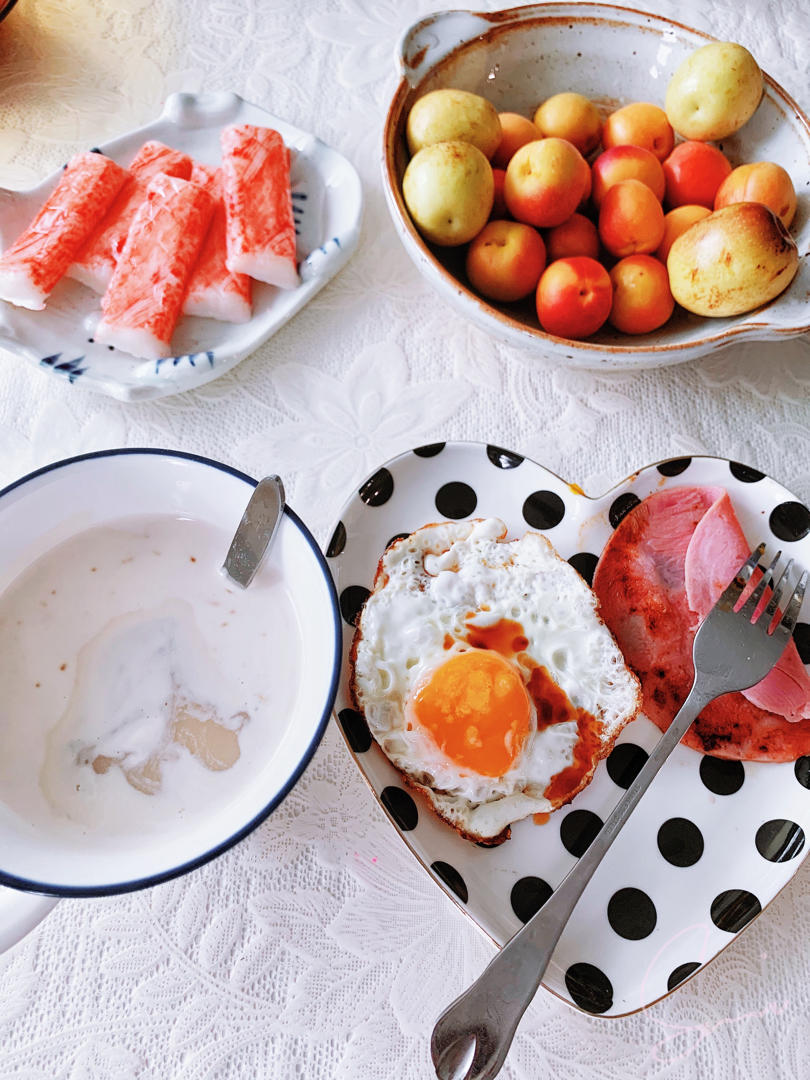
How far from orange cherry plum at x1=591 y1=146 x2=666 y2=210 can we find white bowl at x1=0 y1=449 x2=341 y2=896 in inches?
26.4

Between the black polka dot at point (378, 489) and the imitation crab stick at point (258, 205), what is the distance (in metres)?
0.35

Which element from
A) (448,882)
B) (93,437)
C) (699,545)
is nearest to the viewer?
(448,882)

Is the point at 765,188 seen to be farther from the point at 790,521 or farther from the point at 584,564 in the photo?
the point at 584,564

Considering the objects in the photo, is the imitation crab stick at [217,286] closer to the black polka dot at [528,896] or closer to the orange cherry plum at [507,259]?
the orange cherry plum at [507,259]

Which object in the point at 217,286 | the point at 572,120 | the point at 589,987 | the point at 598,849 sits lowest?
the point at 589,987

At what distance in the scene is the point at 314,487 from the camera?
1.02 metres

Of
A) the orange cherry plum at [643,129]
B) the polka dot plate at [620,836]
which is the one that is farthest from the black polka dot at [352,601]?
the orange cherry plum at [643,129]

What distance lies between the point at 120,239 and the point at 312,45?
21.8 inches

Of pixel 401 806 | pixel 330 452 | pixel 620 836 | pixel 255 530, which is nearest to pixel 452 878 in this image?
pixel 401 806

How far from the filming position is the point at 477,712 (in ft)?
2.66

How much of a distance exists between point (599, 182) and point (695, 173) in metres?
0.13

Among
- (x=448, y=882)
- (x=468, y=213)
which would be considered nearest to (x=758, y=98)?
(x=468, y=213)

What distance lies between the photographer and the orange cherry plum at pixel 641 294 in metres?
1.03

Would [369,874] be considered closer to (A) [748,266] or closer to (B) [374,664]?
(B) [374,664]
